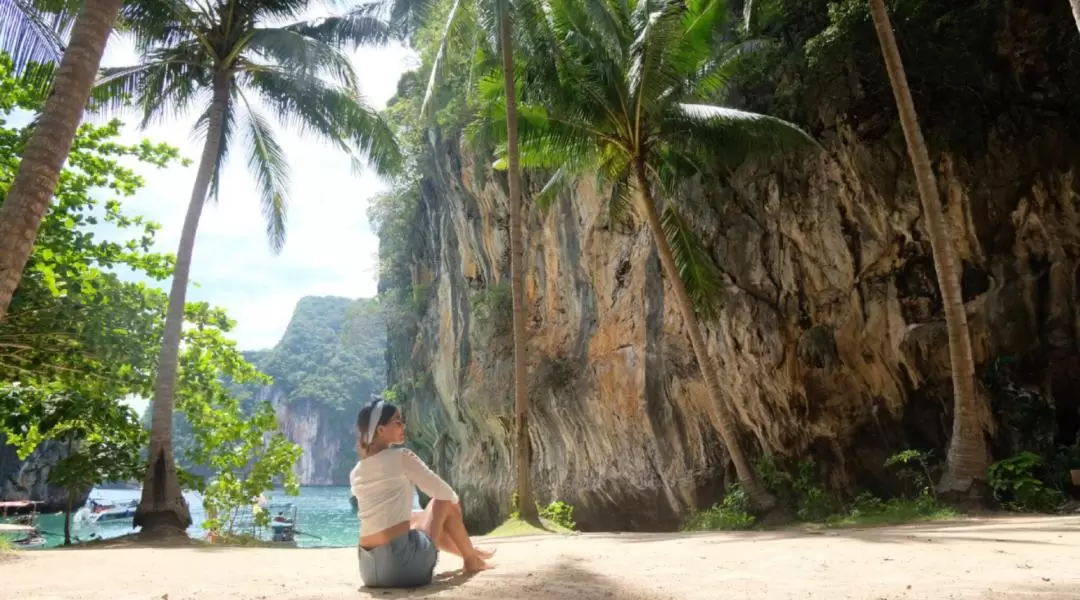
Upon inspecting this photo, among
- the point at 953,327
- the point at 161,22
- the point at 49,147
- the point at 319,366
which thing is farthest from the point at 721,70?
the point at 319,366

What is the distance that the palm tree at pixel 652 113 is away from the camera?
10977 mm

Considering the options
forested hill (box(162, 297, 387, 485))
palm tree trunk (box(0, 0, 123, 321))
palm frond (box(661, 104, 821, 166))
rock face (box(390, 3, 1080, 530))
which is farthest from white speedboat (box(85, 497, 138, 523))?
palm tree trunk (box(0, 0, 123, 321))

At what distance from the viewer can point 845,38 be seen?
10.5 m

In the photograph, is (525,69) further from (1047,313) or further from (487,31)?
(1047,313)

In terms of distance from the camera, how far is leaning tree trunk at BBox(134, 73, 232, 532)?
9516 mm

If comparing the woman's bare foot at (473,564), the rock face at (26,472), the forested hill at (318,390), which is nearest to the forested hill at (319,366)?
the forested hill at (318,390)

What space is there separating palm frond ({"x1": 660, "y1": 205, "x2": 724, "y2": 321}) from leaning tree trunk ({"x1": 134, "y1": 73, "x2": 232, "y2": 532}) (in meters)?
→ 7.54

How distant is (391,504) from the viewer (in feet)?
11.2

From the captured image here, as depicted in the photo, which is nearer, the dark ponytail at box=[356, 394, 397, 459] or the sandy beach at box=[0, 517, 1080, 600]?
the sandy beach at box=[0, 517, 1080, 600]

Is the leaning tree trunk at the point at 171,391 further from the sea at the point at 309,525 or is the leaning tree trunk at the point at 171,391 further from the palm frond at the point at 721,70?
the sea at the point at 309,525

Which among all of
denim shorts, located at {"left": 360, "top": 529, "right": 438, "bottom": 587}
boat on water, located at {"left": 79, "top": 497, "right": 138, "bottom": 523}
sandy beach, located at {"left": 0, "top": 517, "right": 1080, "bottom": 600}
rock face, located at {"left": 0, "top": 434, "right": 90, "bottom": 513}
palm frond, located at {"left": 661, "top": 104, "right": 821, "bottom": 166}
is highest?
palm frond, located at {"left": 661, "top": 104, "right": 821, "bottom": 166}

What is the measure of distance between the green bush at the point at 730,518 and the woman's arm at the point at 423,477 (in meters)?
7.85

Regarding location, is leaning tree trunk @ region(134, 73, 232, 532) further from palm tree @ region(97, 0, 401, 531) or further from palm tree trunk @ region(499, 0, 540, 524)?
palm tree trunk @ region(499, 0, 540, 524)

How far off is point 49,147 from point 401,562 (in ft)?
10.7
